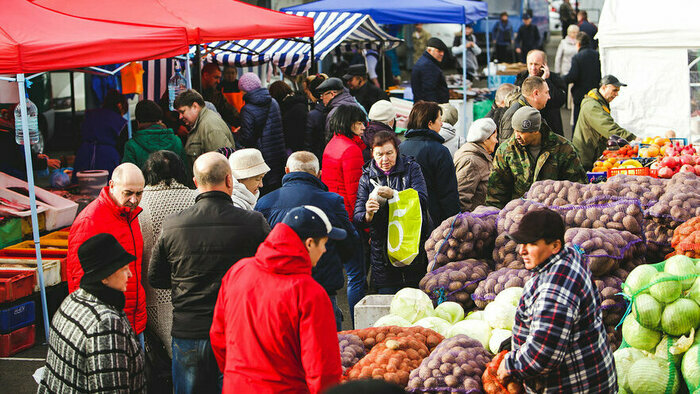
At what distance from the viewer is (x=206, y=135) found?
8.62 m

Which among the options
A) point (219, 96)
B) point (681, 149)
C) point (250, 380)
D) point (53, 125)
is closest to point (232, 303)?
point (250, 380)

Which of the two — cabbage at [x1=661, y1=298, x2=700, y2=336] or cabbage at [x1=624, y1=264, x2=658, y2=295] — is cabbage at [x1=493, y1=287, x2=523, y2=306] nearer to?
cabbage at [x1=624, y1=264, x2=658, y2=295]

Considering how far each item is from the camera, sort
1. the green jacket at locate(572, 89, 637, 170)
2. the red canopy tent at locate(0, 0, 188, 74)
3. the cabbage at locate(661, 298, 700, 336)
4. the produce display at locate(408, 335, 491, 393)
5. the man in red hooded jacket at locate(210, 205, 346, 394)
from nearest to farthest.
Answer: the man in red hooded jacket at locate(210, 205, 346, 394) → the produce display at locate(408, 335, 491, 393) → the cabbage at locate(661, 298, 700, 336) → the red canopy tent at locate(0, 0, 188, 74) → the green jacket at locate(572, 89, 637, 170)

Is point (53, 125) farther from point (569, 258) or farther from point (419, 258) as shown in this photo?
point (569, 258)

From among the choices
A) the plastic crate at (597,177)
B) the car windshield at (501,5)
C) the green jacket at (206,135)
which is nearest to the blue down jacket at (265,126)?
the green jacket at (206,135)

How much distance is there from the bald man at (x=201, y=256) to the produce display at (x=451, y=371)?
1.13 meters

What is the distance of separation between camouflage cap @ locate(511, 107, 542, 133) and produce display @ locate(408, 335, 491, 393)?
2.75m

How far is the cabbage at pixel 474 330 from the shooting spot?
4.82 metres

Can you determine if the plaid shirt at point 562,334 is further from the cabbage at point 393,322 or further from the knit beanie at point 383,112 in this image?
the knit beanie at point 383,112

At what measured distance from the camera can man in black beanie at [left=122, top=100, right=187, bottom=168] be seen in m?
8.12

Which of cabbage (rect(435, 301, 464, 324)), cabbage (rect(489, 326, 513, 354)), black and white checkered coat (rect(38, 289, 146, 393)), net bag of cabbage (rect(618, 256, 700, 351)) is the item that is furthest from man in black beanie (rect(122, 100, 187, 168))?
net bag of cabbage (rect(618, 256, 700, 351))

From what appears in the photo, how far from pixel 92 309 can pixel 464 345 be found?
1919mm

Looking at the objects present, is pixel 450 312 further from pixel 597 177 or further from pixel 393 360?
pixel 597 177

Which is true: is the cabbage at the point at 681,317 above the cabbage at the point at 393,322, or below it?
Result: above
